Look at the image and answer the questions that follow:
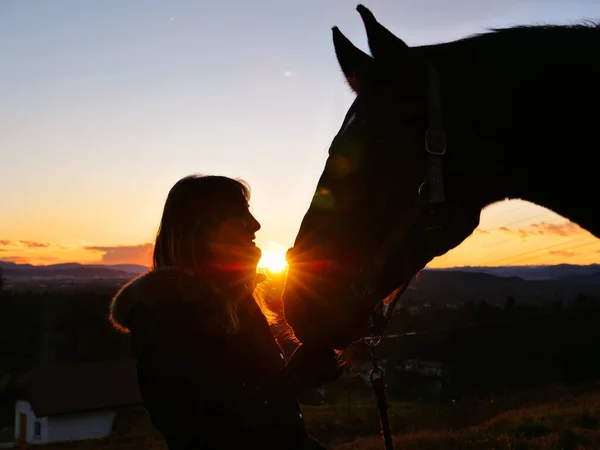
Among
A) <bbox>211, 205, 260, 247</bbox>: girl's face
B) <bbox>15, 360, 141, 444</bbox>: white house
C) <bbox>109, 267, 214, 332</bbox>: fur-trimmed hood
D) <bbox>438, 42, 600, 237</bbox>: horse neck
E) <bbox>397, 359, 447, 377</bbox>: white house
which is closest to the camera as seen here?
<bbox>438, 42, 600, 237</bbox>: horse neck

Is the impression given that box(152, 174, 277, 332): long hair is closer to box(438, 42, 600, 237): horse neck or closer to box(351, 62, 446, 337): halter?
box(351, 62, 446, 337): halter

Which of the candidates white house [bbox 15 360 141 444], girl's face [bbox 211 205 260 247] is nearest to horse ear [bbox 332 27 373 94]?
girl's face [bbox 211 205 260 247]

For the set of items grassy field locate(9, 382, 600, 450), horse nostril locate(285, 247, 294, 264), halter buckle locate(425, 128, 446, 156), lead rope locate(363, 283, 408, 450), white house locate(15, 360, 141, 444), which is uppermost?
halter buckle locate(425, 128, 446, 156)

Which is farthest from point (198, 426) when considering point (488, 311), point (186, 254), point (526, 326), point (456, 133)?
point (488, 311)

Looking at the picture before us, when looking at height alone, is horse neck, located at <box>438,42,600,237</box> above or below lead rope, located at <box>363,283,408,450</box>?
above

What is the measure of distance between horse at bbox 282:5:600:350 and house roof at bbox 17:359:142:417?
35539 millimetres

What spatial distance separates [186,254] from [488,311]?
46606 mm

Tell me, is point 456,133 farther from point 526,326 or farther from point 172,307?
point 526,326

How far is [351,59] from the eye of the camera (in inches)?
73.0

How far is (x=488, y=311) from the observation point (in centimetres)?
4578

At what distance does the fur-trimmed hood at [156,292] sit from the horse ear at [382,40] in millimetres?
1665

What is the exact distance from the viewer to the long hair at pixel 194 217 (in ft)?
9.86

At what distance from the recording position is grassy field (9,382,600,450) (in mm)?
11164

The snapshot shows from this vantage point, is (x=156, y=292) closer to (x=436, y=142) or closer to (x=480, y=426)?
(x=436, y=142)
